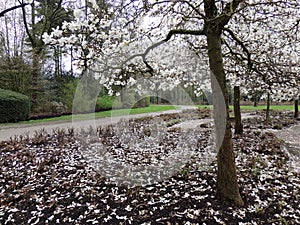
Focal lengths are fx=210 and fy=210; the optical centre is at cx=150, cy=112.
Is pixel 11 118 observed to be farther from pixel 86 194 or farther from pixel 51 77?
pixel 86 194

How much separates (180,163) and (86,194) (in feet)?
6.65

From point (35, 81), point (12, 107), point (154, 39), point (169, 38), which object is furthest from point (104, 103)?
point (169, 38)

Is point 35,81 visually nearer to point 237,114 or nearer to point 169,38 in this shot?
point 237,114

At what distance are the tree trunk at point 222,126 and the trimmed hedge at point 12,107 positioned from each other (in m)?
10.9

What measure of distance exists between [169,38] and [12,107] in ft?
34.2

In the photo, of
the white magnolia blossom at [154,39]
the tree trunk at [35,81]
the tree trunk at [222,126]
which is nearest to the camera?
the tree trunk at [222,126]

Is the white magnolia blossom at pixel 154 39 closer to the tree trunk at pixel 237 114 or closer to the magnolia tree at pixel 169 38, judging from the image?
the magnolia tree at pixel 169 38

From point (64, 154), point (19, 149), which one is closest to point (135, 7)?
point (64, 154)

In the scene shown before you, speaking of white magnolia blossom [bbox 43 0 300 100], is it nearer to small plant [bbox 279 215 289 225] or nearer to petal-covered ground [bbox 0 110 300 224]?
petal-covered ground [bbox 0 110 300 224]

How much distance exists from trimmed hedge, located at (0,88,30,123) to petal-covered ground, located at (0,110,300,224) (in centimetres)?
661

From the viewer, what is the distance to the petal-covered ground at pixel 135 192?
2.54m

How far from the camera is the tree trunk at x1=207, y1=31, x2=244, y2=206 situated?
2.68 metres

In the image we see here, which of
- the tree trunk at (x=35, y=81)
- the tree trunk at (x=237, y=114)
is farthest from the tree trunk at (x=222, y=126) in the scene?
the tree trunk at (x=35, y=81)

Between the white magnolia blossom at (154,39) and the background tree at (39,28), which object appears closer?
the white magnolia blossom at (154,39)
